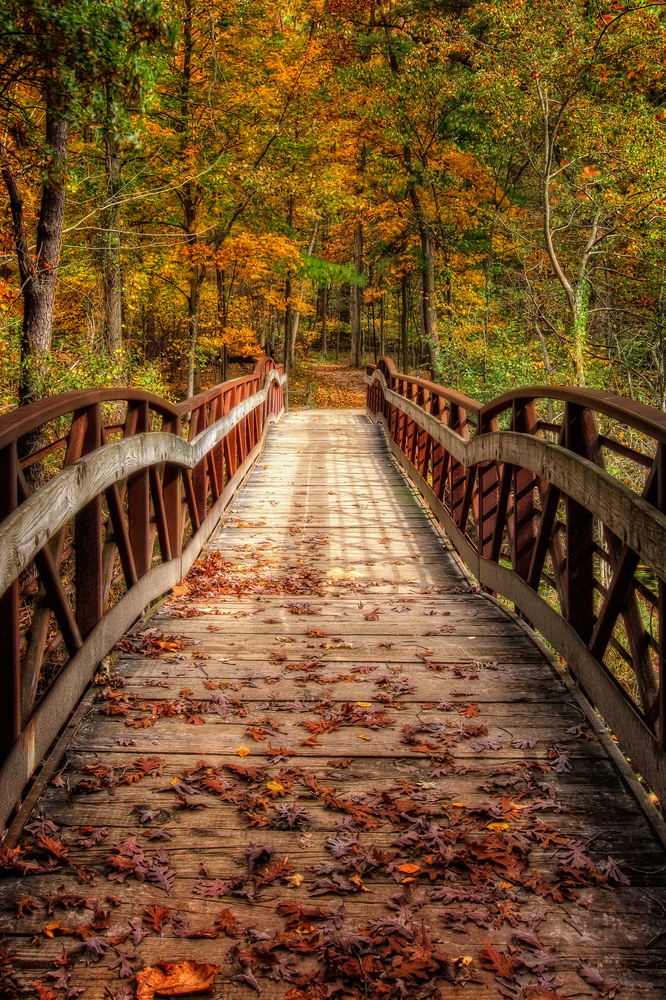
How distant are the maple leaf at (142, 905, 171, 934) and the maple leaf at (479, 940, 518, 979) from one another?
2.88 ft

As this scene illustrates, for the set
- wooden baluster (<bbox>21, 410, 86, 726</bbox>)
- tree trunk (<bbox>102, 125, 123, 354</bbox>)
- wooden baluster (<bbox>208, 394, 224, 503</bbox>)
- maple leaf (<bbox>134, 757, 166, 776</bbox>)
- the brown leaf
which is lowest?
the brown leaf

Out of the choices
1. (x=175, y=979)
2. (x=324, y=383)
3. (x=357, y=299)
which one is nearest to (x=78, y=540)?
(x=175, y=979)

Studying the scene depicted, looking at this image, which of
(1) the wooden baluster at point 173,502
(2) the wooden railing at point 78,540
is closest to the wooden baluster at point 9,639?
(2) the wooden railing at point 78,540

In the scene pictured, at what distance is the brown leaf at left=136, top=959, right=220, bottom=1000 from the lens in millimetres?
1783

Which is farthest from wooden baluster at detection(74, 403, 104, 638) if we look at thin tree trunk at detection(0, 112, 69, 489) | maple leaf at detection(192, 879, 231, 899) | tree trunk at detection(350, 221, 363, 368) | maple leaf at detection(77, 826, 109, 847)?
tree trunk at detection(350, 221, 363, 368)

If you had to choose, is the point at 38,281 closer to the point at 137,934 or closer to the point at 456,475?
the point at 456,475

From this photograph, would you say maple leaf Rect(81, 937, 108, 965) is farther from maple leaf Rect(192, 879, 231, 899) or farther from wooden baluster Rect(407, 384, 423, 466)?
wooden baluster Rect(407, 384, 423, 466)

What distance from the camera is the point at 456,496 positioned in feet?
22.5

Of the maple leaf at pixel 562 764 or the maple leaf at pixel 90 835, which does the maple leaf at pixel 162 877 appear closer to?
the maple leaf at pixel 90 835

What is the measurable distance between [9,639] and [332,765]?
130 centimetres

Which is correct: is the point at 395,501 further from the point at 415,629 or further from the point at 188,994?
the point at 188,994

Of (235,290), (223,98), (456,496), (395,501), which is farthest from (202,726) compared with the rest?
(235,290)

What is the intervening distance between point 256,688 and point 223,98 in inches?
628

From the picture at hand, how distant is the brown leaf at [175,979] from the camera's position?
1783mm
